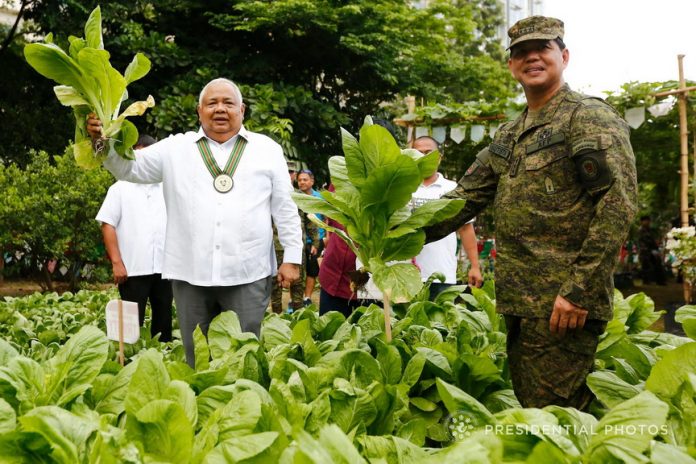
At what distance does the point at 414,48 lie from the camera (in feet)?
54.7

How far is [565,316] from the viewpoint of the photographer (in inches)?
102

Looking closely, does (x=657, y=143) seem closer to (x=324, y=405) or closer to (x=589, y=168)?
(x=589, y=168)

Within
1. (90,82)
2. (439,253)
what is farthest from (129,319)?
(439,253)

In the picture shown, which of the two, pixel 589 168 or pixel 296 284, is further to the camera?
pixel 296 284

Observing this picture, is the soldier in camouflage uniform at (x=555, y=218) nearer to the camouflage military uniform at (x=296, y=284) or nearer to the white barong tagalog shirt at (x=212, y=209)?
the white barong tagalog shirt at (x=212, y=209)

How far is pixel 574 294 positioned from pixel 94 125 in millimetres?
1983

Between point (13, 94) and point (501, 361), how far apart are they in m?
15.4

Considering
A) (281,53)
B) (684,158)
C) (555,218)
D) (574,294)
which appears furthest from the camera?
(281,53)

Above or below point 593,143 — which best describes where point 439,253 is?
below

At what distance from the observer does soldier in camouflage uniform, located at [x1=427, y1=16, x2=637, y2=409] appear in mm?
2541

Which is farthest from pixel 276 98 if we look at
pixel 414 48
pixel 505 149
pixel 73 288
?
pixel 505 149

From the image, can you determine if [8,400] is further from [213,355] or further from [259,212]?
[259,212]

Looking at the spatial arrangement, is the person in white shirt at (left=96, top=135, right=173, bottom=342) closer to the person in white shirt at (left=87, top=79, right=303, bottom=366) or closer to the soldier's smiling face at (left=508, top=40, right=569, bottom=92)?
the person in white shirt at (left=87, top=79, right=303, bottom=366)

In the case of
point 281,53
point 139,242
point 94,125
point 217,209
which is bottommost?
point 139,242
